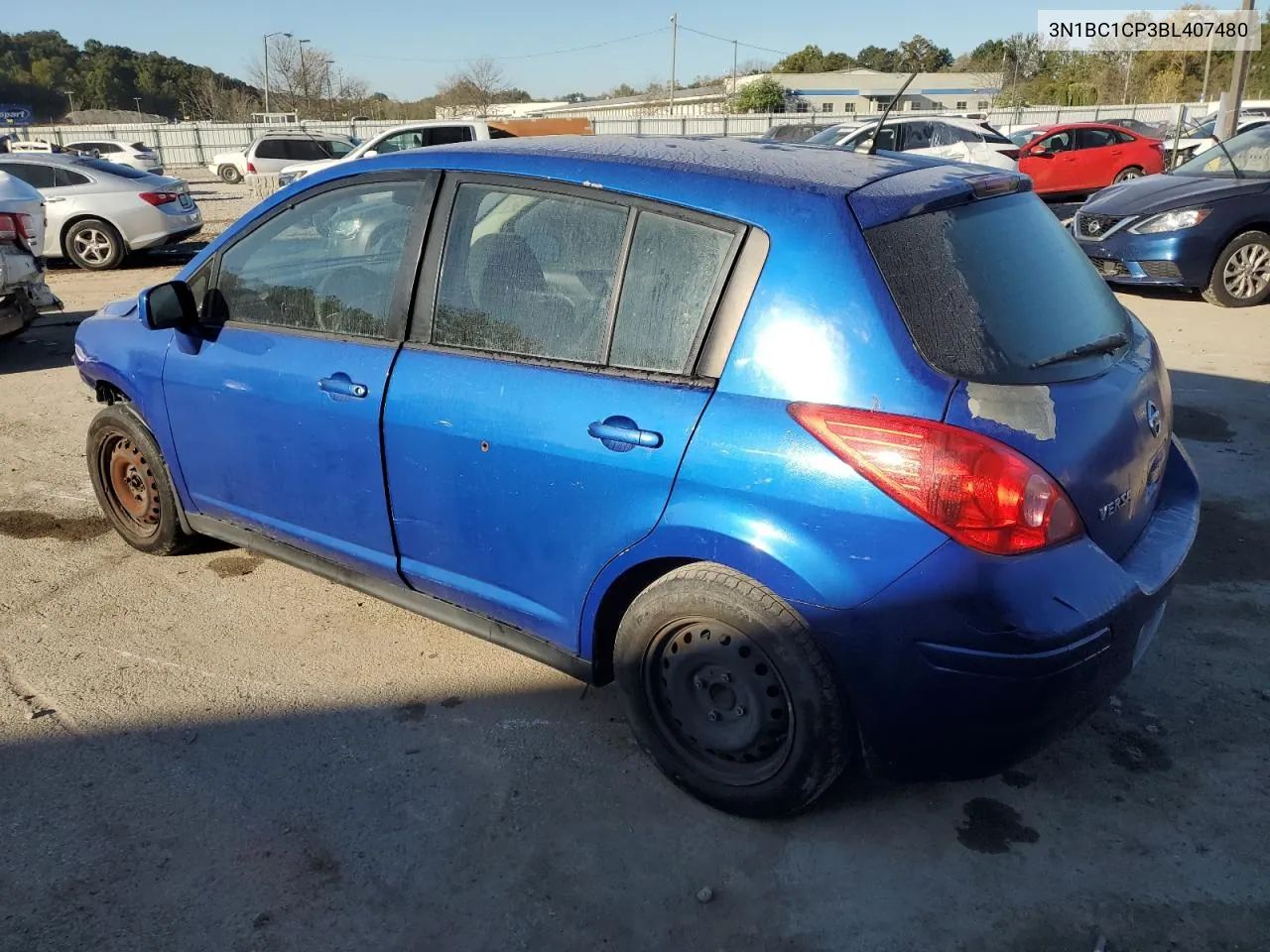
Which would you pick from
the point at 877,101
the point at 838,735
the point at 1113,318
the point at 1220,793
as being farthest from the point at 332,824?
the point at 877,101

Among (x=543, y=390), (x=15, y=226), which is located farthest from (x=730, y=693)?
(x=15, y=226)

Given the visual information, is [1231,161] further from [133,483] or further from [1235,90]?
[133,483]

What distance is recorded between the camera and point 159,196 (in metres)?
13.4

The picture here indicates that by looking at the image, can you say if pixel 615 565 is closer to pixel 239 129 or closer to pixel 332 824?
pixel 332 824

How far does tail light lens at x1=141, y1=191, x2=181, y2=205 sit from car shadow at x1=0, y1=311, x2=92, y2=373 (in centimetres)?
374

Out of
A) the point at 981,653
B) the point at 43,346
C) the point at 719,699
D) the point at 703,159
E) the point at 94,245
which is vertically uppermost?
the point at 703,159

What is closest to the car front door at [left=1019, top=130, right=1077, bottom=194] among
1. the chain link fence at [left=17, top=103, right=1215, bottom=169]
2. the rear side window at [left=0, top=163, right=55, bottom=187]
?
the rear side window at [left=0, top=163, right=55, bottom=187]

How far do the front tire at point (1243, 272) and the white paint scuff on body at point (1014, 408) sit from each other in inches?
323

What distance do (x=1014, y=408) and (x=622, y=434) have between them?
0.96 meters

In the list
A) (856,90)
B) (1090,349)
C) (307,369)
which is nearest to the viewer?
(1090,349)

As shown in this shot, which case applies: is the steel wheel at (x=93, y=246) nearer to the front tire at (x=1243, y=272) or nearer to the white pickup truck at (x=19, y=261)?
the white pickup truck at (x=19, y=261)

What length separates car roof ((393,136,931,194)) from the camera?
8.52 ft

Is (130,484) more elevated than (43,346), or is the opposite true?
(130,484)

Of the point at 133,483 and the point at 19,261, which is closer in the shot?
the point at 133,483
